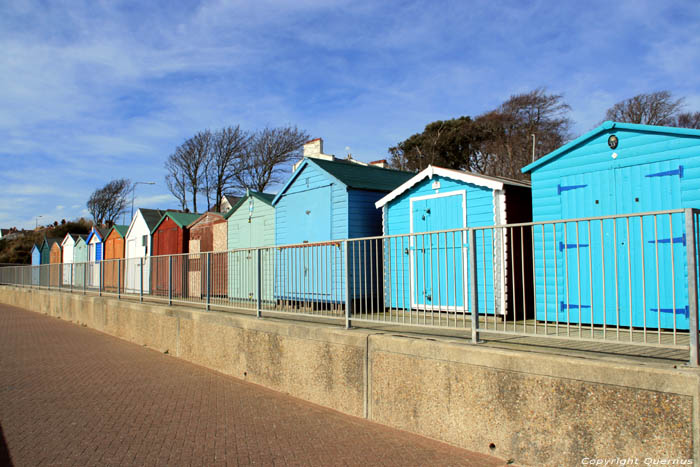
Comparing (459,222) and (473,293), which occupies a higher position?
(459,222)

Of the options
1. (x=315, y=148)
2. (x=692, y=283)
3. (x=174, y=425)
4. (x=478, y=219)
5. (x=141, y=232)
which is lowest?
(x=174, y=425)

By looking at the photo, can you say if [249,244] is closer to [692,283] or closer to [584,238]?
[584,238]

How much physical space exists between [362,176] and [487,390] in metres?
8.15

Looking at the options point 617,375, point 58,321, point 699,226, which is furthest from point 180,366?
point 58,321

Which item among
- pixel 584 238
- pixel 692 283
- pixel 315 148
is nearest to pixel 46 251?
pixel 315 148

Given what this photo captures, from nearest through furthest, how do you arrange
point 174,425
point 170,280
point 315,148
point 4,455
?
point 4,455, point 174,425, point 170,280, point 315,148

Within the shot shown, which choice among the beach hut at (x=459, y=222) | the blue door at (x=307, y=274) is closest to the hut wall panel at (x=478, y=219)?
the beach hut at (x=459, y=222)

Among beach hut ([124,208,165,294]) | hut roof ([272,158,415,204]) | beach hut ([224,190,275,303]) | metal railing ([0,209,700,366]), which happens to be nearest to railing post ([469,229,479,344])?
metal railing ([0,209,700,366])

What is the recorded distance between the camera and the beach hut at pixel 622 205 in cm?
640

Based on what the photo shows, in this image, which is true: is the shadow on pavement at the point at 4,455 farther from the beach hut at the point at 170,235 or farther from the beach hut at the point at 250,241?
the beach hut at the point at 170,235

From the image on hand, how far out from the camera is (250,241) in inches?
587

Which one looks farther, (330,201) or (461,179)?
(330,201)

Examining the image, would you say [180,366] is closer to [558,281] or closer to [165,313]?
[165,313]

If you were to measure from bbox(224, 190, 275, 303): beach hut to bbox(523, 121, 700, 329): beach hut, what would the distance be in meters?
4.06
